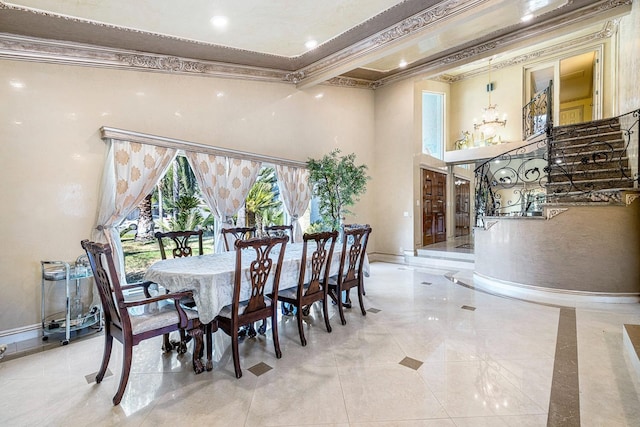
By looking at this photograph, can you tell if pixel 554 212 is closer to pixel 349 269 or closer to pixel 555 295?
pixel 555 295

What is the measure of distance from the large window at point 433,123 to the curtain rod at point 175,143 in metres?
4.33

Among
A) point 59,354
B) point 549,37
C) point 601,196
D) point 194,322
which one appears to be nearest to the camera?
point 194,322

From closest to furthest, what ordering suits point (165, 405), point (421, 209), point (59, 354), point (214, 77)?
point (165, 405), point (59, 354), point (214, 77), point (421, 209)

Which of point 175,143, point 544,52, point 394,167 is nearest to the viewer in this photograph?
point 175,143

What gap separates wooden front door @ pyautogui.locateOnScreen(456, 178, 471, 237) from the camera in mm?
9234

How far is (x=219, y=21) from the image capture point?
3.66 m

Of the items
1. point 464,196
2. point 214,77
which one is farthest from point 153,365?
point 464,196

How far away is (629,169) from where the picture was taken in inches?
197

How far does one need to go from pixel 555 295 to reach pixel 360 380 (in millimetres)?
3558

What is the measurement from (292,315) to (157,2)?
383 cm

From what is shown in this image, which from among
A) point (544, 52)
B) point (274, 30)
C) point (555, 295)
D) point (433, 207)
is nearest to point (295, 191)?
point (274, 30)

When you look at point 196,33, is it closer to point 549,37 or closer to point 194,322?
point 194,322

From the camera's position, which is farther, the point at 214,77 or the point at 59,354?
the point at 214,77

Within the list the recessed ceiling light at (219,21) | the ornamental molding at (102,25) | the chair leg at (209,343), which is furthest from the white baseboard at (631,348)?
the ornamental molding at (102,25)
